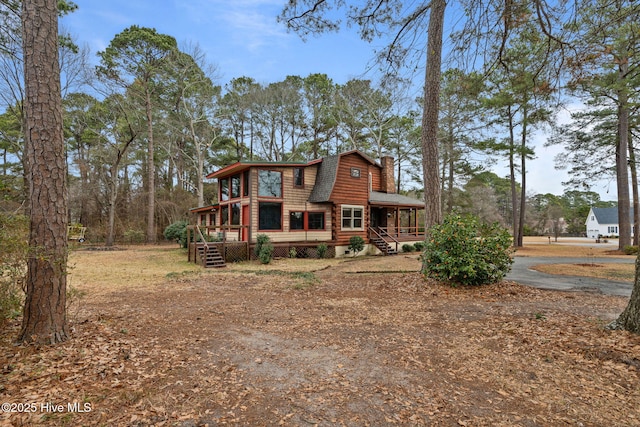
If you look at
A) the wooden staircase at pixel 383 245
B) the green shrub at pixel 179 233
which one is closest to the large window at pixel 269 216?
the wooden staircase at pixel 383 245

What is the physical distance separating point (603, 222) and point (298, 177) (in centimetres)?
4869

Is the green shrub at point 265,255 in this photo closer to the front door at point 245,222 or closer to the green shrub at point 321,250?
the front door at point 245,222

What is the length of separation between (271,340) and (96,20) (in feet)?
40.4

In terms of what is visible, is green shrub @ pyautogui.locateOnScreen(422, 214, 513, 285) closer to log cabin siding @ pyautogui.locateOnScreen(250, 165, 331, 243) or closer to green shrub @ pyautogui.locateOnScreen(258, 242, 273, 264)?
green shrub @ pyautogui.locateOnScreen(258, 242, 273, 264)

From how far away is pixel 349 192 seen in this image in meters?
16.4

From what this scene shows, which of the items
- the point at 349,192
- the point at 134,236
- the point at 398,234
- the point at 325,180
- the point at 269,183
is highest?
the point at 325,180

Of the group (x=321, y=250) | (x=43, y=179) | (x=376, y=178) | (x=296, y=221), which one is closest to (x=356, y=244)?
(x=321, y=250)

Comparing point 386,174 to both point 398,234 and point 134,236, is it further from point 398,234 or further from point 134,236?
point 134,236

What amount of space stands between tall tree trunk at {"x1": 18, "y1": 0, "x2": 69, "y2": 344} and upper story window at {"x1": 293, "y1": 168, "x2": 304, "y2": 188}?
1227 centimetres

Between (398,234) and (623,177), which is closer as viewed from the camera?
(623,177)

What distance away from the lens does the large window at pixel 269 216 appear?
14870mm

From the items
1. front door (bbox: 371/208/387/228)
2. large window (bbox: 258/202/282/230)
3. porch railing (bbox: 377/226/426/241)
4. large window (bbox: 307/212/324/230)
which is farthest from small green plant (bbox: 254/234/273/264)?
front door (bbox: 371/208/387/228)

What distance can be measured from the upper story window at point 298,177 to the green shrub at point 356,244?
156 inches

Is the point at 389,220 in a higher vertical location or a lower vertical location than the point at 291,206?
lower
